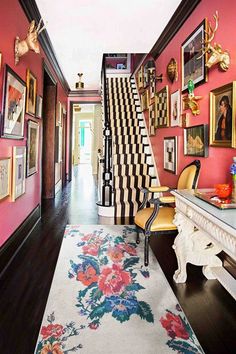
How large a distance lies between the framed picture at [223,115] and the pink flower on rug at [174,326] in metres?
1.44

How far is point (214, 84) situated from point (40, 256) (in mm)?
2588

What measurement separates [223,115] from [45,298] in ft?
7.29

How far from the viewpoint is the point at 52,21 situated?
11.6 ft

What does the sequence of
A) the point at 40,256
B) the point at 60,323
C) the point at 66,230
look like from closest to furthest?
the point at 60,323 < the point at 40,256 < the point at 66,230

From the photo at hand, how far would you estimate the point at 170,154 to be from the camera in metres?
4.00

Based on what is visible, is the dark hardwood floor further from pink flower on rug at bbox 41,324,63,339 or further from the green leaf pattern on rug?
the green leaf pattern on rug

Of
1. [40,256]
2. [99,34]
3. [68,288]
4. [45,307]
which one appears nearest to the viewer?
[45,307]

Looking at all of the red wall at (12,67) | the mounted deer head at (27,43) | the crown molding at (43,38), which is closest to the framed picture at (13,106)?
the red wall at (12,67)

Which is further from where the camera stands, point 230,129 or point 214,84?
point 214,84

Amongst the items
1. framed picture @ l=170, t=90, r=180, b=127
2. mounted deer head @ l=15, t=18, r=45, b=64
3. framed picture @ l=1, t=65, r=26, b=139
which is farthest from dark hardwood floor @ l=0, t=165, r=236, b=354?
mounted deer head @ l=15, t=18, r=45, b=64

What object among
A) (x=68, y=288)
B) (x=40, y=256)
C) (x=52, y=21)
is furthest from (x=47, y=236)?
(x=52, y=21)

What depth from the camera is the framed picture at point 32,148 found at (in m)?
3.42

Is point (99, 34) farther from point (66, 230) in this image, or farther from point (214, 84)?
point (66, 230)

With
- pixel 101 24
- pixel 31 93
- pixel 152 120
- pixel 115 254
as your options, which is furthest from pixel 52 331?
pixel 152 120
